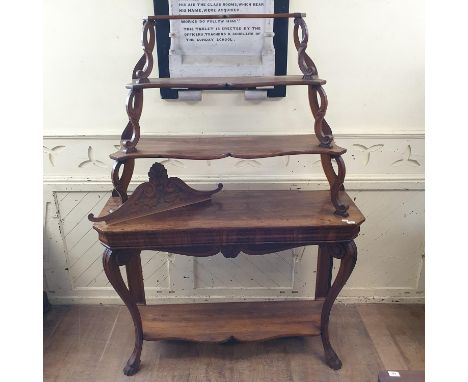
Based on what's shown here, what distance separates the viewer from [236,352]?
2521mm

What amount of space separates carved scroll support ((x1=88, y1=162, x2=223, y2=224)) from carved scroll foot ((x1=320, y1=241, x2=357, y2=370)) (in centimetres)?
74

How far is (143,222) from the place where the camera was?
2055mm

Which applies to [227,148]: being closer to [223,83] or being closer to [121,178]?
[223,83]

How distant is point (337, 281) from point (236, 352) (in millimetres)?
751

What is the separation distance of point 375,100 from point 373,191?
548 mm

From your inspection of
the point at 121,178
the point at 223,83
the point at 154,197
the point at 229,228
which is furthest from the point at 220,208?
the point at 223,83

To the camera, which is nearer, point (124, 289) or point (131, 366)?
point (124, 289)

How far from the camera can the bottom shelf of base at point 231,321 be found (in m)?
2.40

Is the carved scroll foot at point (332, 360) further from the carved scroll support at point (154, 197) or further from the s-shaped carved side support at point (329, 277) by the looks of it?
the carved scroll support at point (154, 197)

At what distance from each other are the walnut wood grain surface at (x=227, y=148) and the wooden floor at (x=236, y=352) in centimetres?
121

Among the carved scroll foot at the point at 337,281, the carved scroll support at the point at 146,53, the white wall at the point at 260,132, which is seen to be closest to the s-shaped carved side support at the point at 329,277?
the carved scroll foot at the point at 337,281

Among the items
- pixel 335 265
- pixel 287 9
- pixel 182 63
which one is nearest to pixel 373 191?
pixel 335 265

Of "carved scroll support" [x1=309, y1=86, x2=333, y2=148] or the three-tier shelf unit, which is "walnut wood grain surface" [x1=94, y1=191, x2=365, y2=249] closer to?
the three-tier shelf unit

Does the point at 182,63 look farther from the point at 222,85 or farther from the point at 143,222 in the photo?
the point at 143,222
